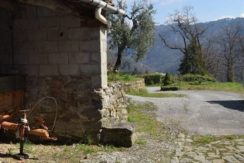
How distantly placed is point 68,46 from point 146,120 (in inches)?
191

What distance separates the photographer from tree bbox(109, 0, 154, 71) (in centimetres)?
4228

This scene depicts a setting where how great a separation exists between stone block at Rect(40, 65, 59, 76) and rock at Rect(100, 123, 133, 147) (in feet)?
5.41

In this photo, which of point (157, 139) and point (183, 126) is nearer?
point (157, 139)

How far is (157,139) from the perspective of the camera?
32.3 ft

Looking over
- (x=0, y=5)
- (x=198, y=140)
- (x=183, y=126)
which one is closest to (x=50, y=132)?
(x=0, y=5)

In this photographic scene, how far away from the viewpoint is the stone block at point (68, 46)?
877cm

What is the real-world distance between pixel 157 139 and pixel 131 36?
33.6 m

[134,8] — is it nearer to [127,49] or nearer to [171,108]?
[127,49]

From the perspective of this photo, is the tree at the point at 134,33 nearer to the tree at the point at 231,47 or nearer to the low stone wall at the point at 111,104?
the tree at the point at 231,47

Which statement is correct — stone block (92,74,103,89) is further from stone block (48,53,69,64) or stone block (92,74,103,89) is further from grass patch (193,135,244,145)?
grass patch (193,135,244,145)

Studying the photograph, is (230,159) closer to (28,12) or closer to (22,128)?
(22,128)

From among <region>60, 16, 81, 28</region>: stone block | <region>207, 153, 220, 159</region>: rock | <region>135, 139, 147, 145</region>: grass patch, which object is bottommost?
A: <region>207, 153, 220, 159</region>: rock

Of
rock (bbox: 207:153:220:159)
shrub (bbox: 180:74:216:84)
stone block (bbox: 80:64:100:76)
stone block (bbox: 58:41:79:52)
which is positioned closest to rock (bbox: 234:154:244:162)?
rock (bbox: 207:153:220:159)

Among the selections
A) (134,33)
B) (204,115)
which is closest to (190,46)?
(134,33)
